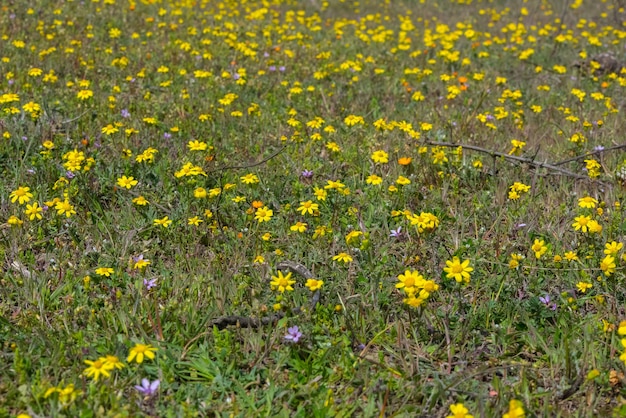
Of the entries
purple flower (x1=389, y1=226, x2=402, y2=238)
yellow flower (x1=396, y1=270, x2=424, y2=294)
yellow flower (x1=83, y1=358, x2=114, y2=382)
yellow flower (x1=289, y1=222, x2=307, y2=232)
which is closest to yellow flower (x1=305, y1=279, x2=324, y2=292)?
yellow flower (x1=396, y1=270, x2=424, y2=294)

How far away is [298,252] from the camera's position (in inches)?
135

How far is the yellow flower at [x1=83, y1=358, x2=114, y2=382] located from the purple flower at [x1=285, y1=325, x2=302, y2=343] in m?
0.76

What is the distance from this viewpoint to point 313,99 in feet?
19.6

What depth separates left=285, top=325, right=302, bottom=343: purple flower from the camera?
8.75 feet

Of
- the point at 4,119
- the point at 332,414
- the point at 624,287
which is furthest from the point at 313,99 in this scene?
the point at 332,414

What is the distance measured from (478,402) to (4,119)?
4109 millimetres

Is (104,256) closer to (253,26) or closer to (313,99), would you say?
(313,99)

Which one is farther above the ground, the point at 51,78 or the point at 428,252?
the point at 51,78

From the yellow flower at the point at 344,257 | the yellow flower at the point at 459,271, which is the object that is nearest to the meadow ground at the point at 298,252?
the yellow flower at the point at 459,271

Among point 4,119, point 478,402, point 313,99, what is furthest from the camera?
point 313,99

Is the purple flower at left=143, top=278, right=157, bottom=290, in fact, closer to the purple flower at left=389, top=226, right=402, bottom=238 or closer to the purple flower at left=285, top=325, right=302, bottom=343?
the purple flower at left=285, top=325, right=302, bottom=343

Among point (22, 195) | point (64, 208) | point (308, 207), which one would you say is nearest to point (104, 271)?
point (64, 208)

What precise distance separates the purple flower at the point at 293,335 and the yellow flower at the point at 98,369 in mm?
765

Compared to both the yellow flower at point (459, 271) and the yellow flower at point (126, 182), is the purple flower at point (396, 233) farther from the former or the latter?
the yellow flower at point (126, 182)
